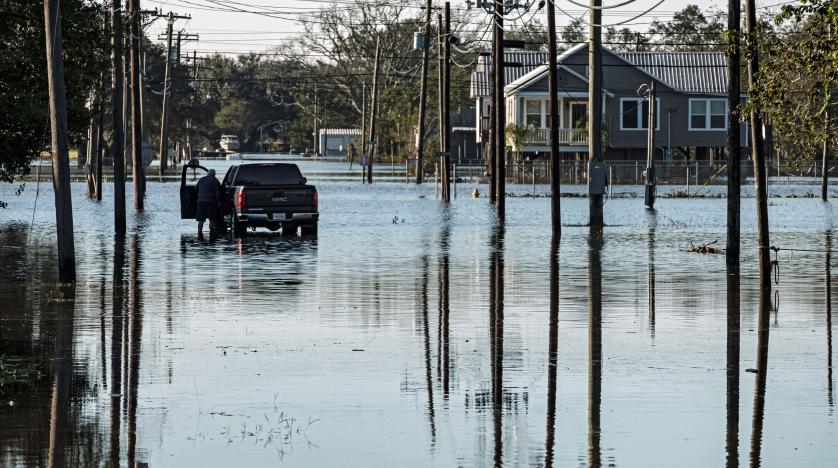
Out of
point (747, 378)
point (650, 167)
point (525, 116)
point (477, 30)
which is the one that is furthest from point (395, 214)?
→ point (477, 30)

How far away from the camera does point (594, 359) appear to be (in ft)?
47.3

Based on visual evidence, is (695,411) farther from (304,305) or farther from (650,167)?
(650,167)

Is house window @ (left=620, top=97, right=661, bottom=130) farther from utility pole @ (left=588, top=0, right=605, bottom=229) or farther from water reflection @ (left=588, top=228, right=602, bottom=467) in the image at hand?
water reflection @ (left=588, top=228, right=602, bottom=467)

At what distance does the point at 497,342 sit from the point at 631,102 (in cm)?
7393

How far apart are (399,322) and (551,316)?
1923 mm

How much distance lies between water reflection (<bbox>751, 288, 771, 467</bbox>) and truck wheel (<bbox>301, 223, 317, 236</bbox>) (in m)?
16.8

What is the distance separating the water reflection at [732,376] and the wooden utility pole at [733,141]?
265cm

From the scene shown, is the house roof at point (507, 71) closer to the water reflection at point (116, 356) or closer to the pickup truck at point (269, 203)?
the pickup truck at point (269, 203)

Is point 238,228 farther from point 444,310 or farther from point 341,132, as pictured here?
point 341,132

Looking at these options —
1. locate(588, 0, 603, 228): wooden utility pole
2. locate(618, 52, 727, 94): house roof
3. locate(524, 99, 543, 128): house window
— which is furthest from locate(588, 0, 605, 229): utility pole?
locate(618, 52, 727, 94): house roof

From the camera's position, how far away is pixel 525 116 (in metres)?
89.5

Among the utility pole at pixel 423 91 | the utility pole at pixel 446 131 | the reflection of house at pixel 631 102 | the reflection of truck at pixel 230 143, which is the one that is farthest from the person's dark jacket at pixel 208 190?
the reflection of truck at pixel 230 143

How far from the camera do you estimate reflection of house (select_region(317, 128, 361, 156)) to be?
7202 inches

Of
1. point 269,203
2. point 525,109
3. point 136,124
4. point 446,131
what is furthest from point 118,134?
point 525,109
